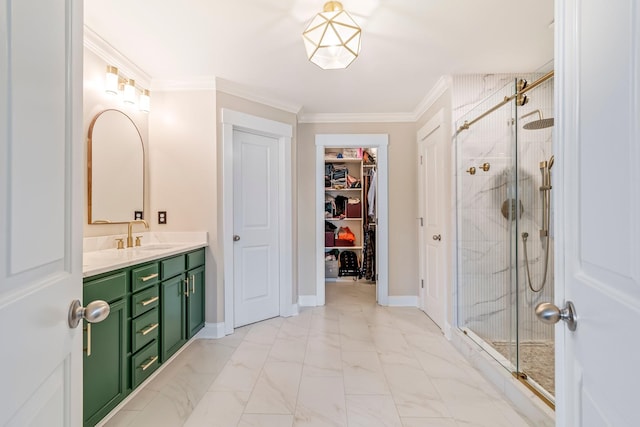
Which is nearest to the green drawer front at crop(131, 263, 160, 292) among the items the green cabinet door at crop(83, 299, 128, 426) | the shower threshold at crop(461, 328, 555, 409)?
the green cabinet door at crop(83, 299, 128, 426)

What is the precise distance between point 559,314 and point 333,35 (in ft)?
5.80

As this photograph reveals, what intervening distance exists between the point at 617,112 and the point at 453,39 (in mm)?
2057

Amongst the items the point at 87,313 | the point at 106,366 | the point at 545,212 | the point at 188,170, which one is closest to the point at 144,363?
the point at 106,366

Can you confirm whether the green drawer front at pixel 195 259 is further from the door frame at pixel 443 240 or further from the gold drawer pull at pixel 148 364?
the door frame at pixel 443 240

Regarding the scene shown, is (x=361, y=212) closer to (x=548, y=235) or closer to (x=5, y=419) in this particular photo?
(x=548, y=235)

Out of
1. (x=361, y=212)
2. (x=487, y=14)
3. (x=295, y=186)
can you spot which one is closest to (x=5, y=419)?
(x=487, y=14)

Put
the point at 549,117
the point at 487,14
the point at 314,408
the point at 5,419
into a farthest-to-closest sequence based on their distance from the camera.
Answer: the point at 549,117 < the point at 487,14 < the point at 314,408 < the point at 5,419

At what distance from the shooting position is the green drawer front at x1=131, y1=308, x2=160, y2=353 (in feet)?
5.85

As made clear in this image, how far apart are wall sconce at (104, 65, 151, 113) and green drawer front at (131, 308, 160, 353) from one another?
166 cm

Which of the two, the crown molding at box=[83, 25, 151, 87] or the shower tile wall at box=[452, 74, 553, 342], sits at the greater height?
the crown molding at box=[83, 25, 151, 87]

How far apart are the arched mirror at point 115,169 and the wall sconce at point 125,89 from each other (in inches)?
6.1

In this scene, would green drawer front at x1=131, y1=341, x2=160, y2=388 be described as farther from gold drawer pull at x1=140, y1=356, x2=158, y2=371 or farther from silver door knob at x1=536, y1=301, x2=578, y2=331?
silver door knob at x1=536, y1=301, x2=578, y2=331

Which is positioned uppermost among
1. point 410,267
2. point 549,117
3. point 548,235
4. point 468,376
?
point 549,117

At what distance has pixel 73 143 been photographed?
71cm
